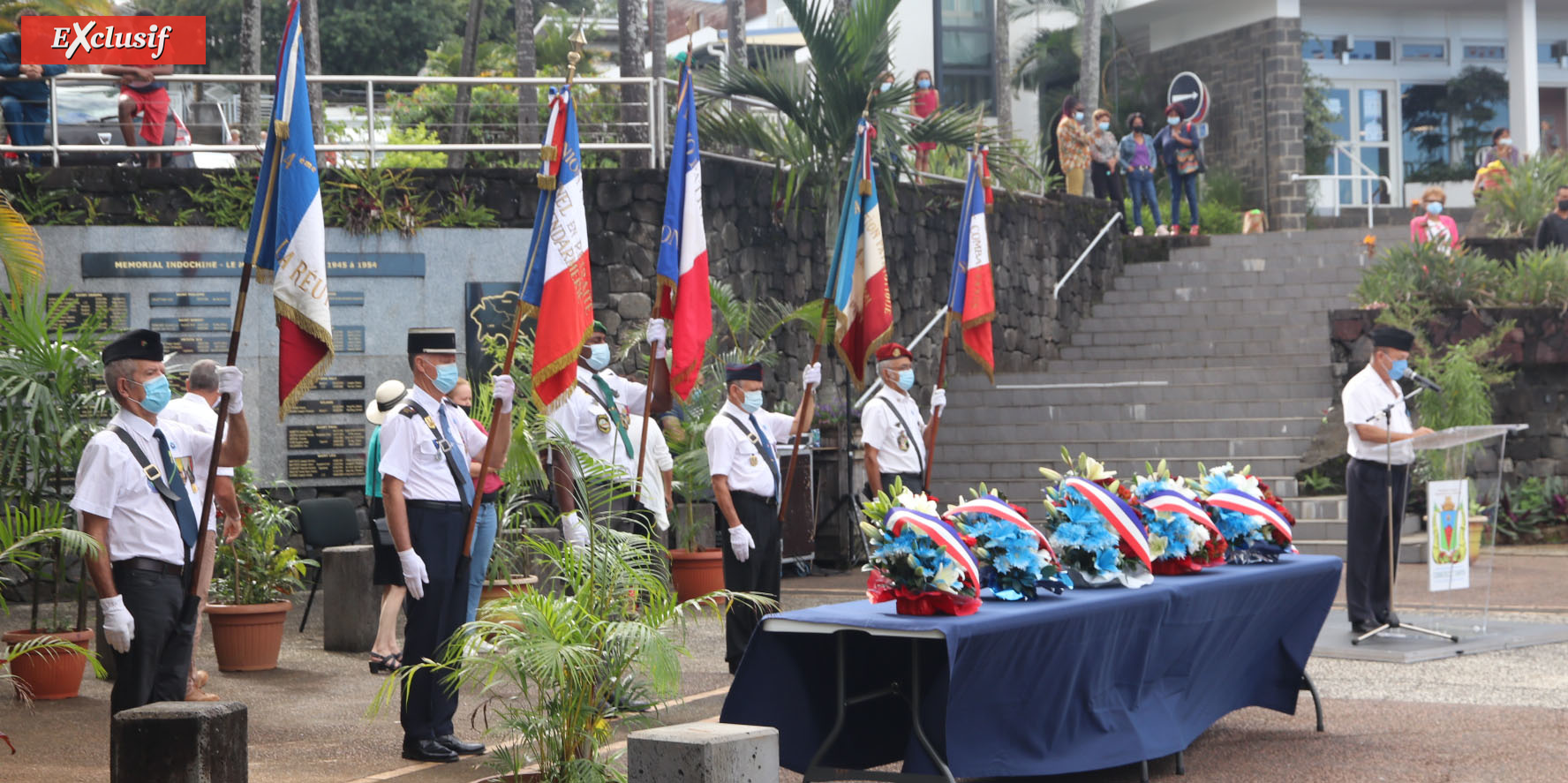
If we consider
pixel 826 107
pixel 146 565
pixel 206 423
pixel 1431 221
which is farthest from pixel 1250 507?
pixel 1431 221

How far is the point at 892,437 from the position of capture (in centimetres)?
1070

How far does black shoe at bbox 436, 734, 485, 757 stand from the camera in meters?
7.04

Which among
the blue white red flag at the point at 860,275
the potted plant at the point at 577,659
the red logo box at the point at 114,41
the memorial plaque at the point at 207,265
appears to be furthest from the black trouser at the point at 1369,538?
the red logo box at the point at 114,41

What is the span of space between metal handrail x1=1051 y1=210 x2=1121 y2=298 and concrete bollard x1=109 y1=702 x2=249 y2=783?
17164 millimetres

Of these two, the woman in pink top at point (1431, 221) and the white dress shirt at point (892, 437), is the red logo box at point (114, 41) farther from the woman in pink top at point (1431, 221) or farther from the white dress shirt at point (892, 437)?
the woman in pink top at point (1431, 221)

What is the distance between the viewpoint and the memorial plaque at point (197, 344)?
534 inches

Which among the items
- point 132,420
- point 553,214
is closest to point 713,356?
point 553,214

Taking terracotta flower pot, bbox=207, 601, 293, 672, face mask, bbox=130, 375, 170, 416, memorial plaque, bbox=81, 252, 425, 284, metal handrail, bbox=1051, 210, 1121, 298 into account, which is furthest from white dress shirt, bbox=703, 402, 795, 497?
metal handrail, bbox=1051, 210, 1121, 298

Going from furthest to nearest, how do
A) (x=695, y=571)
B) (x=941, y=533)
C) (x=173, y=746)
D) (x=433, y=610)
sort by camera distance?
(x=695, y=571) → (x=433, y=610) → (x=941, y=533) → (x=173, y=746)

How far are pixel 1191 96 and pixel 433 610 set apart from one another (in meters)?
21.6

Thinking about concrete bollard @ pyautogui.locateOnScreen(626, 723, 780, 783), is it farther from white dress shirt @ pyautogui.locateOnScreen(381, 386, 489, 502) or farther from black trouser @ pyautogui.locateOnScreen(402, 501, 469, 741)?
white dress shirt @ pyautogui.locateOnScreen(381, 386, 489, 502)

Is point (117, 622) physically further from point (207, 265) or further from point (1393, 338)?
point (207, 265)

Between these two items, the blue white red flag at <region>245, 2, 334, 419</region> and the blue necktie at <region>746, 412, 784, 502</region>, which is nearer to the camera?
the blue white red flag at <region>245, 2, 334, 419</region>

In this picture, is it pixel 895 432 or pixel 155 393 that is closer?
pixel 155 393
